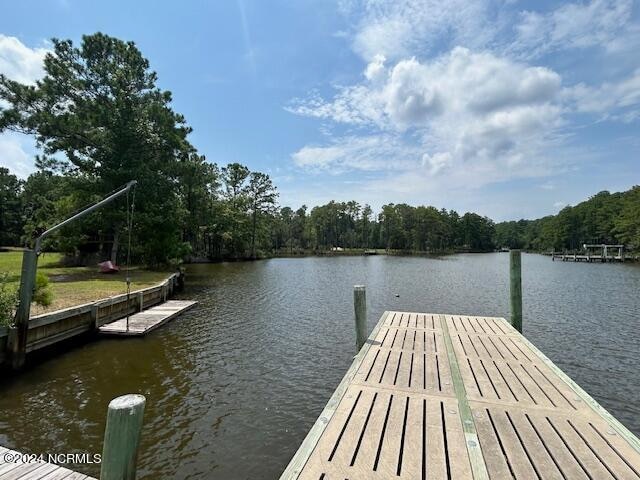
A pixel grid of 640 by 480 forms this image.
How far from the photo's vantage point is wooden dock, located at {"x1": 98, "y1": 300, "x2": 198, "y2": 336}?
9766mm

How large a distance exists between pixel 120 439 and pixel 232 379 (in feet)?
16.2

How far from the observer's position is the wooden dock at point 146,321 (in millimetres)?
9766

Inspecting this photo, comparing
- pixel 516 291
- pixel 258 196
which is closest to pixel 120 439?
pixel 516 291

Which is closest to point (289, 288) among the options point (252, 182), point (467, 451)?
point (467, 451)

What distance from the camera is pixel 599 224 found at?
70.9 m

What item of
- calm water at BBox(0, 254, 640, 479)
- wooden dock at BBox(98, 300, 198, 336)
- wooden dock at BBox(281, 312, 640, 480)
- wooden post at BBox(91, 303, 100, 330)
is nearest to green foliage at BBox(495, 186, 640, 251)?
calm water at BBox(0, 254, 640, 479)

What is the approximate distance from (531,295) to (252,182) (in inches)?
1828

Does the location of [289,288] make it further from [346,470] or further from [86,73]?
[346,470]

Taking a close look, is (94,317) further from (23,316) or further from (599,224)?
(599,224)

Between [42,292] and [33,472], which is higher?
[42,292]

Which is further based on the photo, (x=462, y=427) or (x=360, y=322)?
(x=360, y=322)

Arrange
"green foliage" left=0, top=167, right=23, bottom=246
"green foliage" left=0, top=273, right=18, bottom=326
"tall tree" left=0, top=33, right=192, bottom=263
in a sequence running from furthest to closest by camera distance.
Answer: "green foliage" left=0, top=167, right=23, bottom=246
"tall tree" left=0, top=33, right=192, bottom=263
"green foliage" left=0, top=273, right=18, bottom=326

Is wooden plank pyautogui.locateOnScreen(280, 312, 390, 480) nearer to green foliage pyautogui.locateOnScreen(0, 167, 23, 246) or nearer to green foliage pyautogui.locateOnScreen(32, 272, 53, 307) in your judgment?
green foliage pyautogui.locateOnScreen(32, 272, 53, 307)

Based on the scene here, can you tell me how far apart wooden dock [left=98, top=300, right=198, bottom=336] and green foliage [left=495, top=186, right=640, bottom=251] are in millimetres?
60464
